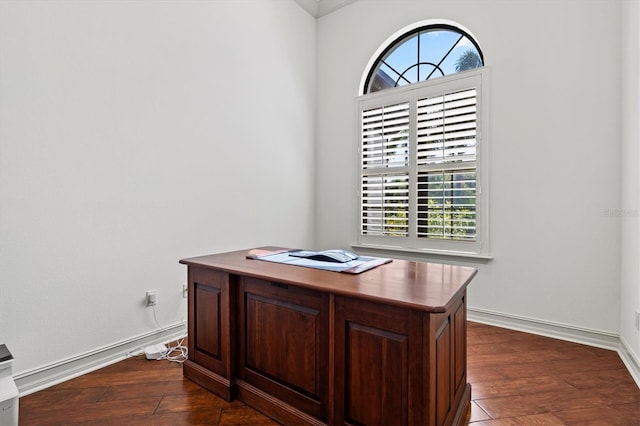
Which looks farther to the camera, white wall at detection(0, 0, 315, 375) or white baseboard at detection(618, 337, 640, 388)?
white baseboard at detection(618, 337, 640, 388)

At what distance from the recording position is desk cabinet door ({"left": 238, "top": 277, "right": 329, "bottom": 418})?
1.46m

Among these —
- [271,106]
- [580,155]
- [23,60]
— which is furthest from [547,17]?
[23,60]

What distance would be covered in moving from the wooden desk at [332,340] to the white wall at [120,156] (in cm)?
69

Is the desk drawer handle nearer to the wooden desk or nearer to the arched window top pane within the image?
the wooden desk

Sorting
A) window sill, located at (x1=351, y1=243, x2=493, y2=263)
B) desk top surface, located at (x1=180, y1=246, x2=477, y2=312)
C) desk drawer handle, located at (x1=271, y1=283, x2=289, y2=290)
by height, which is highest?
desk top surface, located at (x1=180, y1=246, x2=477, y2=312)

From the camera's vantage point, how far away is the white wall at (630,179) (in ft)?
6.63

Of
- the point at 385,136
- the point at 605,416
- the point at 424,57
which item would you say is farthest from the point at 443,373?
the point at 424,57

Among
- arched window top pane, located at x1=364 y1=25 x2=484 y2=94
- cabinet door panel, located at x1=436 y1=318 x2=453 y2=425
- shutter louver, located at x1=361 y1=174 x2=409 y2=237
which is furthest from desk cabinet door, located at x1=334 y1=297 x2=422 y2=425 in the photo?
arched window top pane, located at x1=364 y1=25 x2=484 y2=94

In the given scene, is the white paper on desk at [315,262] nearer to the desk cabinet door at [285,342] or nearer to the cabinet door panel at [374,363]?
the desk cabinet door at [285,342]

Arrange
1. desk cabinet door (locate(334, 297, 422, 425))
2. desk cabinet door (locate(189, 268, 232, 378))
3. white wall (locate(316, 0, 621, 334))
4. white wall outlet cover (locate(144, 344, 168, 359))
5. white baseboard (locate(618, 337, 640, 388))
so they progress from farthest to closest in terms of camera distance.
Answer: white wall (locate(316, 0, 621, 334)), white wall outlet cover (locate(144, 344, 168, 359)), white baseboard (locate(618, 337, 640, 388)), desk cabinet door (locate(189, 268, 232, 378)), desk cabinet door (locate(334, 297, 422, 425))

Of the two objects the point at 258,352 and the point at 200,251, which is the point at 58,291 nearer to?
the point at 200,251

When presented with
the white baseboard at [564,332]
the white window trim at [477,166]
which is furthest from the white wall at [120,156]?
the white baseboard at [564,332]

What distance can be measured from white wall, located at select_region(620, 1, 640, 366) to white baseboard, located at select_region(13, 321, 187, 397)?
321cm

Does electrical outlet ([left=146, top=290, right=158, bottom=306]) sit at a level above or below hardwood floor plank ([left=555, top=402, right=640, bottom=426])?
above
